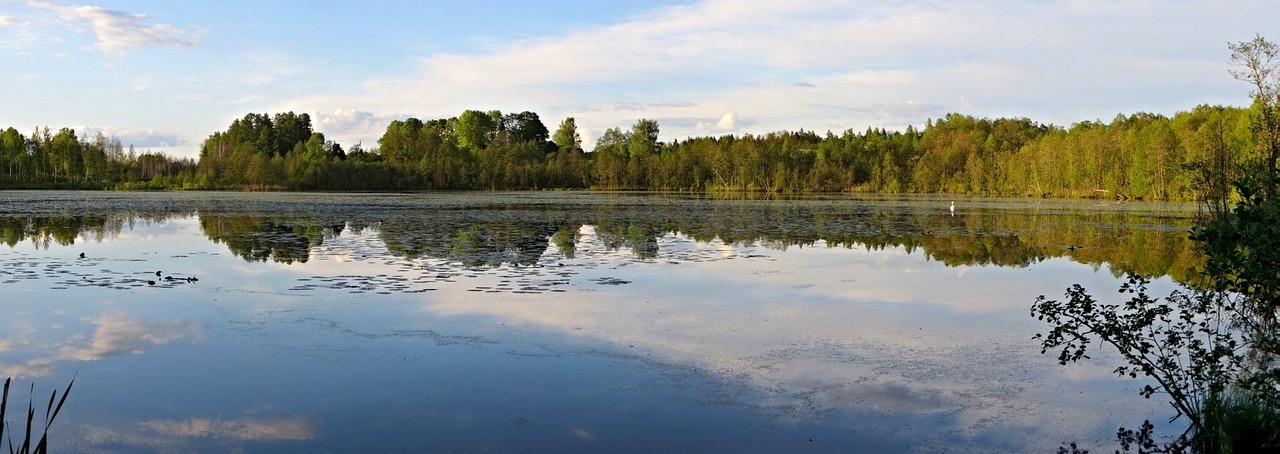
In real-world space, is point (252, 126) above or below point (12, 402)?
above

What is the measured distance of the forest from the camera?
72000mm

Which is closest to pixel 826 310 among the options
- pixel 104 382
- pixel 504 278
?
pixel 504 278

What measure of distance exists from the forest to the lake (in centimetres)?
5735

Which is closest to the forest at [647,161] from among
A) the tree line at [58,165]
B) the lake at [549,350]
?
the tree line at [58,165]

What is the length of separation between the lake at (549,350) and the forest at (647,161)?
57354 millimetres

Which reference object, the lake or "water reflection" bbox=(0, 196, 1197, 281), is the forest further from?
the lake

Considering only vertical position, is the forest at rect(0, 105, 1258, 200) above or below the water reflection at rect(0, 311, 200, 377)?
above

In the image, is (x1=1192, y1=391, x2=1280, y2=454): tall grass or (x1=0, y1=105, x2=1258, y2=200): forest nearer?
(x1=1192, y1=391, x2=1280, y2=454): tall grass

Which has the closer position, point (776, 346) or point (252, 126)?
point (776, 346)

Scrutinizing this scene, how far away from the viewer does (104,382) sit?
23.8 ft

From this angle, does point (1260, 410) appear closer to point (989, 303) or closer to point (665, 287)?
point (989, 303)

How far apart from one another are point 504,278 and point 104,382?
6.99 m

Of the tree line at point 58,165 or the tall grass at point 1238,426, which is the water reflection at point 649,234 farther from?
the tree line at point 58,165

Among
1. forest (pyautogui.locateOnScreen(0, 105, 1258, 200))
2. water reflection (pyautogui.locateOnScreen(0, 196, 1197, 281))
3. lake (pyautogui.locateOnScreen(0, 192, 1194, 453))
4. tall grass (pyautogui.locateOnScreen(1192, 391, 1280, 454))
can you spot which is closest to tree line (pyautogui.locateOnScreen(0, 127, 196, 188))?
forest (pyautogui.locateOnScreen(0, 105, 1258, 200))
